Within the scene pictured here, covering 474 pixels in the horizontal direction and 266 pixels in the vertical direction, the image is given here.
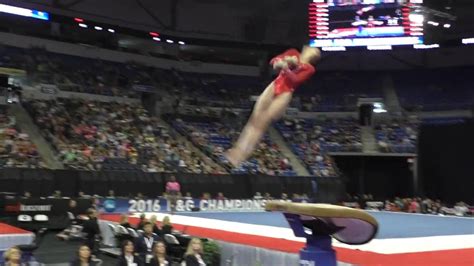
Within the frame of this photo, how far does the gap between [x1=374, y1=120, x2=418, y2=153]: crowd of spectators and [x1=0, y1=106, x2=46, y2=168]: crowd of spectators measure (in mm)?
15413

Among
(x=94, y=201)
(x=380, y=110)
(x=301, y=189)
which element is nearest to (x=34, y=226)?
(x=94, y=201)

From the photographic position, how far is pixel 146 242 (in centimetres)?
902

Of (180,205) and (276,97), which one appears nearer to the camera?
(276,97)

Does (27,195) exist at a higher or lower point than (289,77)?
lower

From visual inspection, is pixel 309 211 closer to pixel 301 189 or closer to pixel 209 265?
pixel 209 265

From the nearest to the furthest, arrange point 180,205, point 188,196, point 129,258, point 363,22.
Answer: point 129,258, point 180,205, point 188,196, point 363,22

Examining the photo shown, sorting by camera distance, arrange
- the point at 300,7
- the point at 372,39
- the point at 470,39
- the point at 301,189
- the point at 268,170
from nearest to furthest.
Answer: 1. the point at 372,39
2. the point at 301,189
3. the point at 268,170
4. the point at 470,39
5. the point at 300,7

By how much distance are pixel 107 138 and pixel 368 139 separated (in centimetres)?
1252

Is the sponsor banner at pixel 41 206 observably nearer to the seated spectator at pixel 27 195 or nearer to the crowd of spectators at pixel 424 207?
the seated spectator at pixel 27 195

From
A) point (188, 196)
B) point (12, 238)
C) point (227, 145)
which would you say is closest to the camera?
point (12, 238)

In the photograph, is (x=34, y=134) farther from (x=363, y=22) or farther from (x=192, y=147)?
(x=363, y=22)

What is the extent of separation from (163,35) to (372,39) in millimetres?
10468

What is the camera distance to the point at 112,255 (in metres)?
11.8

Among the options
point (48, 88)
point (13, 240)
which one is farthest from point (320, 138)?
point (13, 240)
